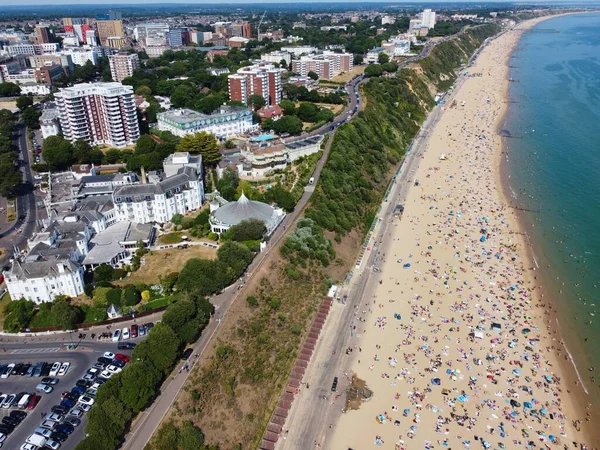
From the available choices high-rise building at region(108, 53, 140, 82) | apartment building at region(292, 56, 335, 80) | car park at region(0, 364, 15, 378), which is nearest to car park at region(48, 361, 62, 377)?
car park at region(0, 364, 15, 378)

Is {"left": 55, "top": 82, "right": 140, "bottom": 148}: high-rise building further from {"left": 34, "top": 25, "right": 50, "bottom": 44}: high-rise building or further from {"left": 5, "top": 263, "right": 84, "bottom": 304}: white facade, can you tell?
{"left": 34, "top": 25, "right": 50, "bottom": 44}: high-rise building

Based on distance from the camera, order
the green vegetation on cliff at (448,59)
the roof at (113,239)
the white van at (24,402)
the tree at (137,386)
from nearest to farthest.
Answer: the tree at (137,386)
the white van at (24,402)
the roof at (113,239)
the green vegetation on cliff at (448,59)

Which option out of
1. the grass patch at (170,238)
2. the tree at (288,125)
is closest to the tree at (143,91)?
the tree at (288,125)

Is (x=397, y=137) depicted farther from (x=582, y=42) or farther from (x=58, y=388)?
(x=582, y=42)

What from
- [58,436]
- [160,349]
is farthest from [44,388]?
[160,349]

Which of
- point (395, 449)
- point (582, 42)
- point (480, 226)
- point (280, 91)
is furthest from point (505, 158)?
point (582, 42)

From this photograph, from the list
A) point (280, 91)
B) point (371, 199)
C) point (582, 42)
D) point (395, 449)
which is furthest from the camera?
point (582, 42)

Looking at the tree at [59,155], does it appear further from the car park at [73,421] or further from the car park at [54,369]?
the car park at [73,421]
